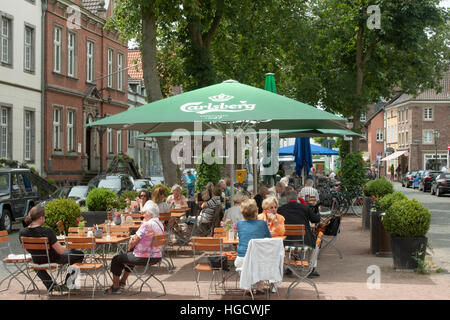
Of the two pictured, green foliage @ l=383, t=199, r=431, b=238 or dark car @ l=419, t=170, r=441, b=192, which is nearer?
green foliage @ l=383, t=199, r=431, b=238

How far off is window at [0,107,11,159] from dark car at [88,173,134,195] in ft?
20.9

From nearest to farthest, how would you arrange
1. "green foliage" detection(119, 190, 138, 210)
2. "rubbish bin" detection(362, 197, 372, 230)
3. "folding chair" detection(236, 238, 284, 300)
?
1. "folding chair" detection(236, 238, 284, 300)
2. "green foliage" detection(119, 190, 138, 210)
3. "rubbish bin" detection(362, 197, 372, 230)

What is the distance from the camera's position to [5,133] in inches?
1147

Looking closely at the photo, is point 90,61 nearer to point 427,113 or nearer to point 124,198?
point 124,198

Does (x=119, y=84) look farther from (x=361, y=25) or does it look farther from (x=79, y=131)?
(x=361, y=25)

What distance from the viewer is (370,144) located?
10038cm

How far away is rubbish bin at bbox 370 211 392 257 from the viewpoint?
12.6 metres

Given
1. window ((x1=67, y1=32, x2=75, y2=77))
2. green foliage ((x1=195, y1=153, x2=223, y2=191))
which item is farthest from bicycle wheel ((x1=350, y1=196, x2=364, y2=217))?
window ((x1=67, y1=32, x2=75, y2=77))

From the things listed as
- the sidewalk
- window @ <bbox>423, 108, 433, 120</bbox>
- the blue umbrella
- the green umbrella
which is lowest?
the sidewalk

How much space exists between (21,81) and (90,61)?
343 inches

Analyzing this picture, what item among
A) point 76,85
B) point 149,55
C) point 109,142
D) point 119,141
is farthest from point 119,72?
point 149,55

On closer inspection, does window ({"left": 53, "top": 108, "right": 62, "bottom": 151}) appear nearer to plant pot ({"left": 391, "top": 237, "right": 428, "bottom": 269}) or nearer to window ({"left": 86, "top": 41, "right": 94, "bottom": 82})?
window ({"left": 86, "top": 41, "right": 94, "bottom": 82})
